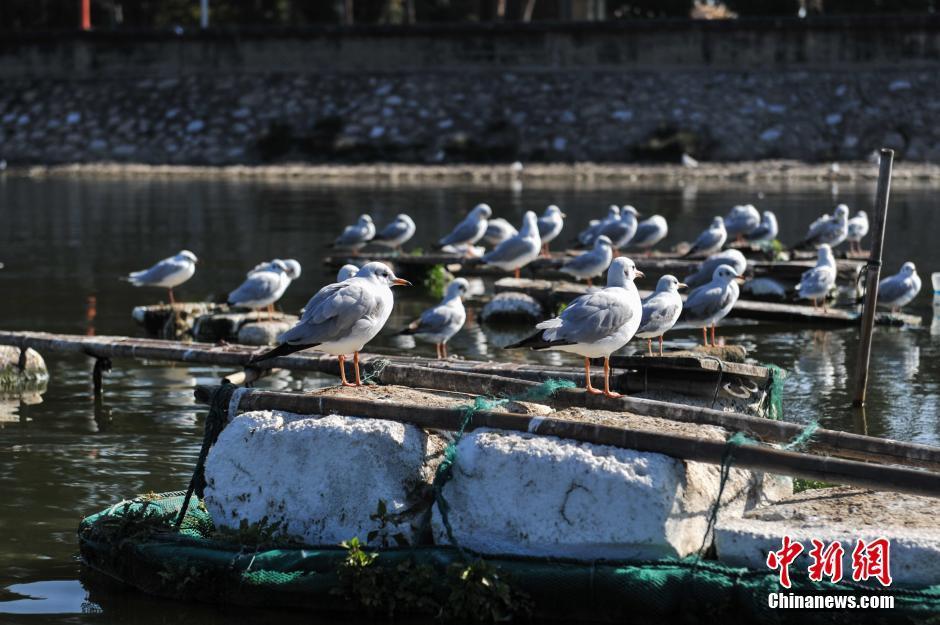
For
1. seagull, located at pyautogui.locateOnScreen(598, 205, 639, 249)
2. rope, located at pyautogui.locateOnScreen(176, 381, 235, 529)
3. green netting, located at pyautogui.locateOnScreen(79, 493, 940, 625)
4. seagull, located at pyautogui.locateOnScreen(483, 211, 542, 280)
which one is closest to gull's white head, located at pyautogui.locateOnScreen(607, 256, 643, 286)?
rope, located at pyautogui.locateOnScreen(176, 381, 235, 529)

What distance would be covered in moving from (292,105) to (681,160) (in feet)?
39.3

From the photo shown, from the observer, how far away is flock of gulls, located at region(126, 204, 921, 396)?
28.9ft

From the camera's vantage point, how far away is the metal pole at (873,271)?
11.9 metres

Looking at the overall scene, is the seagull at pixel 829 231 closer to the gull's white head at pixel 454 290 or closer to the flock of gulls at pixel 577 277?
the flock of gulls at pixel 577 277

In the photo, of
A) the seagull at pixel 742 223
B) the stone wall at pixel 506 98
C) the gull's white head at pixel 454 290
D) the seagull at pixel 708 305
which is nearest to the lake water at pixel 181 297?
the gull's white head at pixel 454 290

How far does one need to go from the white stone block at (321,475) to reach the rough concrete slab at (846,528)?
1642mm

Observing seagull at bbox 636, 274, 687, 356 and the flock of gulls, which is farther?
seagull at bbox 636, 274, 687, 356

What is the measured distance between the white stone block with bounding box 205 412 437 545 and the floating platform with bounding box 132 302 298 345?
22.5 feet

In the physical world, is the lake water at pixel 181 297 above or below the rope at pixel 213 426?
below

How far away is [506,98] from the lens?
139ft

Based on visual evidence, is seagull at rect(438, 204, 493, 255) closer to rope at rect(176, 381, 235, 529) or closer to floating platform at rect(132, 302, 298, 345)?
floating platform at rect(132, 302, 298, 345)

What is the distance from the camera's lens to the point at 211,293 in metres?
19.4

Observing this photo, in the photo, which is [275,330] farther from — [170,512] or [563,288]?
[170,512]

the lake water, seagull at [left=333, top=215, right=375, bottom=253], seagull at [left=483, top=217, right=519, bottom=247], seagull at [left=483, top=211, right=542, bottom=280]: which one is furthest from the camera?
seagull at [left=333, top=215, right=375, bottom=253]
